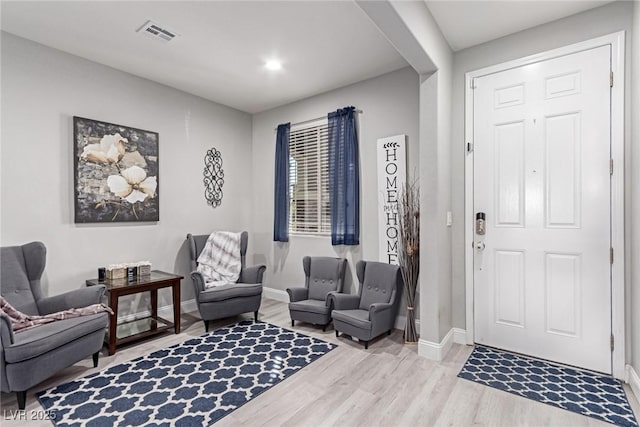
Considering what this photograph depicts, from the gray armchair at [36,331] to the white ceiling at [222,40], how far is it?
6.12ft

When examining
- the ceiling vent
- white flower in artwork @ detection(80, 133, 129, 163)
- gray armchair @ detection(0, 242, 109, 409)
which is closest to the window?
the ceiling vent

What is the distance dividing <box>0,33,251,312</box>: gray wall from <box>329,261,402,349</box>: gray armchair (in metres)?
2.16

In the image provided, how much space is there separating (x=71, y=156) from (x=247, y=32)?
2115mm

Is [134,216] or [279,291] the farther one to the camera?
[279,291]

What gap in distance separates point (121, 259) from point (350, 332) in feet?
8.57

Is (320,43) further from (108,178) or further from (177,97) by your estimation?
(108,178)

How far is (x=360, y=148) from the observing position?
12.4 ft

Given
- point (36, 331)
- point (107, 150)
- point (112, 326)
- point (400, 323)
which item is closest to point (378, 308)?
point (400, 323)

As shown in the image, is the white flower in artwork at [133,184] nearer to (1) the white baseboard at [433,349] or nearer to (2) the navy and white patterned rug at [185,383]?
(2) the navy and white patterned rug at [185,383]

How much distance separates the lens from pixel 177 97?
158 inches

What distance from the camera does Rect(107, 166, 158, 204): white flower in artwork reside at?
11.2ft

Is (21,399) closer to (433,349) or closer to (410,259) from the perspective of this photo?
(433,349)

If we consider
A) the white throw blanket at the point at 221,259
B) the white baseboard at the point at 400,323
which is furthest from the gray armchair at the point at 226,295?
the white baseboard at the point at 400,323

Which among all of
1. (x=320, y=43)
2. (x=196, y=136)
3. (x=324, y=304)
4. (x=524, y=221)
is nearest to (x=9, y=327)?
(x=324, y=304)
